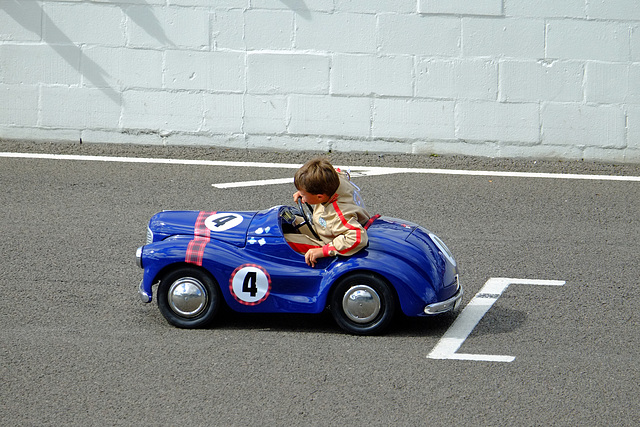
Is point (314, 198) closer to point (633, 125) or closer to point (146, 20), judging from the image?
point (146, 20)

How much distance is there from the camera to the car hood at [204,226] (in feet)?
15.8

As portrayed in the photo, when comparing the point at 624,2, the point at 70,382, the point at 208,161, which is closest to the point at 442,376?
the point at 70,382

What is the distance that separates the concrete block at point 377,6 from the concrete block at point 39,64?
2.90 m

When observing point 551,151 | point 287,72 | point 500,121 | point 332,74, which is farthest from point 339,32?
point 551,151

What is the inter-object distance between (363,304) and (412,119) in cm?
489

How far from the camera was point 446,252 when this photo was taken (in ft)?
16.5

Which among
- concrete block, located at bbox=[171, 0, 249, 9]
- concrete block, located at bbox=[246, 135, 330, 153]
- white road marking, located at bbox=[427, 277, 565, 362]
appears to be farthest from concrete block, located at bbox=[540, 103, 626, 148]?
white road marking, located at bbox=[427, 277, 565, 362]

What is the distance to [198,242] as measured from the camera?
4.79 meters

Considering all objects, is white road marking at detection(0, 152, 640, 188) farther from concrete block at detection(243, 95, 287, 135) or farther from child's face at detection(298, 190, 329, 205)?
child's face at detection(298, 190, 329, 205)

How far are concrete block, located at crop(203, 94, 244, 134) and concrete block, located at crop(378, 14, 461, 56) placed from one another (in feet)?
5.34

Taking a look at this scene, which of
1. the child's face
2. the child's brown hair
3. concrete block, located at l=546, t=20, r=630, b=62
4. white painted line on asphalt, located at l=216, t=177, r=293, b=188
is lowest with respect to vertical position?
white painted line on asphalt, located at l=216, t=177, r=293, b=188

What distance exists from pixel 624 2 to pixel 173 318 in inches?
251

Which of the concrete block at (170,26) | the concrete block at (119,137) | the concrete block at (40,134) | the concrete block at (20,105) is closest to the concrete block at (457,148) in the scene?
the concrete block at (170,26)

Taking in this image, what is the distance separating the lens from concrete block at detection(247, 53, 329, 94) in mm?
9289
